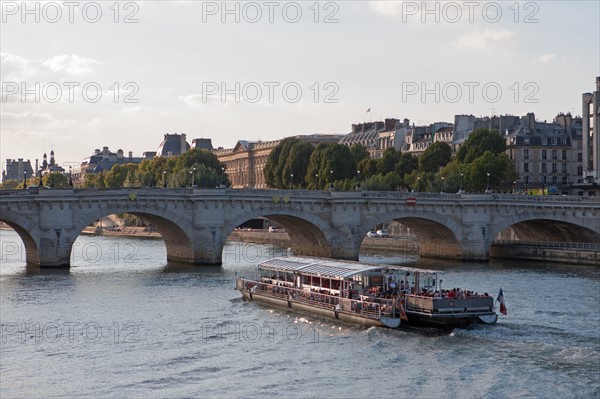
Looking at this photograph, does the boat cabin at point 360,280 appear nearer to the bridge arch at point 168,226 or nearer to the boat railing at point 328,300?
the boat railing at point 328,300

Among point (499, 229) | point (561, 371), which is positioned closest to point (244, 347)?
point (561, 371)

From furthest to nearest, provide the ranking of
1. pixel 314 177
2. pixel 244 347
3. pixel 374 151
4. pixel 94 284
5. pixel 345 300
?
1. pixel 374 151
2. pixel 314 177
3. pixel 94 284
4. pixel 345 300
5. pixel 244 347

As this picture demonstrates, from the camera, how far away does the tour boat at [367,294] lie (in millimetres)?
53438

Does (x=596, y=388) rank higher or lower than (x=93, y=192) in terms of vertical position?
lower

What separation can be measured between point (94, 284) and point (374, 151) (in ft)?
329

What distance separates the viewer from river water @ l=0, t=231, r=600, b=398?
42250mm

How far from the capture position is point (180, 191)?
87.5m

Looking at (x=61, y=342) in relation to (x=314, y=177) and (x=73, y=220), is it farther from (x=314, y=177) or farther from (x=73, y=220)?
(x=314, y=177)

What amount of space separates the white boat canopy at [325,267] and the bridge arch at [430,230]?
85.9 ft

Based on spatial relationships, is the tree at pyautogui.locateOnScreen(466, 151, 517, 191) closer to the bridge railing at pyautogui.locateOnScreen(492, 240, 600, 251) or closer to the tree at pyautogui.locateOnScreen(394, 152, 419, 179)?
the tree at pyautogui.locateOnScreen(394, 152, 419, 179)

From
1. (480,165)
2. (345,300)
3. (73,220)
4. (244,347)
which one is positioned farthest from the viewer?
(480,165)

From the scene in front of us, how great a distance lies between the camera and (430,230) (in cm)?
9975

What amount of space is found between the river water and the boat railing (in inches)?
43.1

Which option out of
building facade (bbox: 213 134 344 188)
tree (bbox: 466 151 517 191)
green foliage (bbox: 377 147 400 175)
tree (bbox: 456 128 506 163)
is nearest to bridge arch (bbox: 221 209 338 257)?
tree (bbox: 466 151 517 191)
